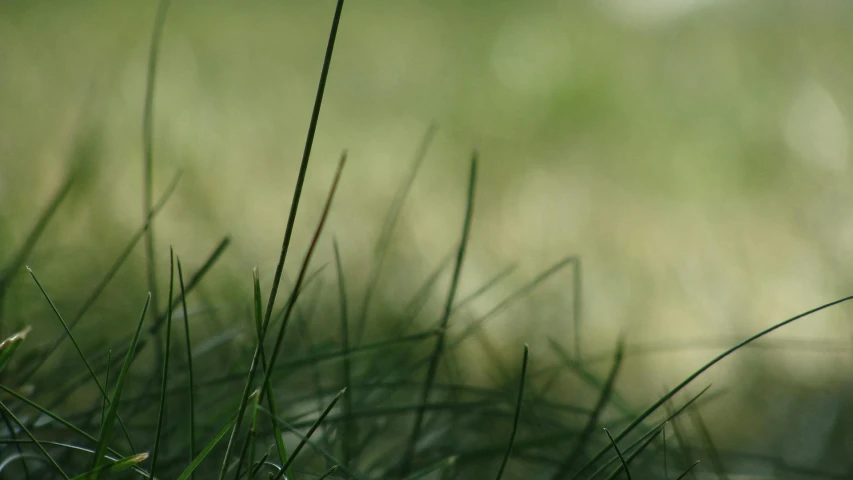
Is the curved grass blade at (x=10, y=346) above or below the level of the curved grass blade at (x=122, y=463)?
above

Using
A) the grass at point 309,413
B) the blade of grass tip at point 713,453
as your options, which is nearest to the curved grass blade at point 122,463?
the grass at point 309,413

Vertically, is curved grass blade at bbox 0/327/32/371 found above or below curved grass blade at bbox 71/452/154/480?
above

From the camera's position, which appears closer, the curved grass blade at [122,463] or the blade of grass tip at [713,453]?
the curved grass blade at [122,463]

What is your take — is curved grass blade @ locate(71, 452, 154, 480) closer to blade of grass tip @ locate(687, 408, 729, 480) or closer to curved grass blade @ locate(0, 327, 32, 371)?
curved grass blade @ locate(0, 327, 32, 371)

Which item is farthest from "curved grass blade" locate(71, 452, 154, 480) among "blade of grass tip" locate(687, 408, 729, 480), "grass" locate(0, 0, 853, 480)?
"blade of grass tip" locate(687, 408, 729, 480)

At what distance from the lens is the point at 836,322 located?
1168 millimetres

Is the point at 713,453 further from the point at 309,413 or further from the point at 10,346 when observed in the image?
the point at 10,346

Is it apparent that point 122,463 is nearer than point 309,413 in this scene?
Yes

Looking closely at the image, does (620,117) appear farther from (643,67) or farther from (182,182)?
(182,182)

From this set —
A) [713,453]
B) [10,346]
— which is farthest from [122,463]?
[713,453]

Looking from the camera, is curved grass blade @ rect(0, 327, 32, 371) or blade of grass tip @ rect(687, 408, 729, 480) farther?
blade of grass tip @ rect(687, 408, 729, 480)

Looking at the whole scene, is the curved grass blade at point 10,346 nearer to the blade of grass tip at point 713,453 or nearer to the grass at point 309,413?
the grass at point 309,413

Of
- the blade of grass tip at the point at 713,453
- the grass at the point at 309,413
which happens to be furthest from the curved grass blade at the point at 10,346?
the blade of grass tip at the point at 713,453

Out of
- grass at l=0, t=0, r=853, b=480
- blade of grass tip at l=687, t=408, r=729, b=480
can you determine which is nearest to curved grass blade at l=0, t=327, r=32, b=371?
grass at l=0, t=0, r=853, b=480
